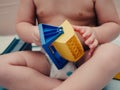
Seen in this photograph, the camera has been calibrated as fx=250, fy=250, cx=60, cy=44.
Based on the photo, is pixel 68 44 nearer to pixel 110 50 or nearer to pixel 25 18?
pixel 110 50

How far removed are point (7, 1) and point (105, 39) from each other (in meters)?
0.60

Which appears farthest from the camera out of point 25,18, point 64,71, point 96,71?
point 25,18

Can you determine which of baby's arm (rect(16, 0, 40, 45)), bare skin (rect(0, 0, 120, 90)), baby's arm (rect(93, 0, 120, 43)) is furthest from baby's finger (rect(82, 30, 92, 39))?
baby's arm (rect(16, 0, 40, 45))

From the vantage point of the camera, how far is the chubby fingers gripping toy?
1.98 feet

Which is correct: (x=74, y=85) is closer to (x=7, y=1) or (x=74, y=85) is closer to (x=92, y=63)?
(x=92, y=63)

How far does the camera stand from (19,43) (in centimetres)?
91

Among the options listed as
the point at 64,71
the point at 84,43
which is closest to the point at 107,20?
the point at 84,43

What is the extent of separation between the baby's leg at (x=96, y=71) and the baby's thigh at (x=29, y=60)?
0.52 ft

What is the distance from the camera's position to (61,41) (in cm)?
61

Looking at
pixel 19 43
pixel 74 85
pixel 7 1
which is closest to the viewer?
pixel 74 85

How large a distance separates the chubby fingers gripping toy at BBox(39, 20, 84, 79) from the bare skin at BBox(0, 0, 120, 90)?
31 mm

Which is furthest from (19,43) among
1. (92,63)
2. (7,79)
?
(92,63)

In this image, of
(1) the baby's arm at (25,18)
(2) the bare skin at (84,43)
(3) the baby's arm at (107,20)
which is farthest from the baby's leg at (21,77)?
(3) the baby's arm at (107,20)

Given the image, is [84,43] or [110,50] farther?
[84,43]
